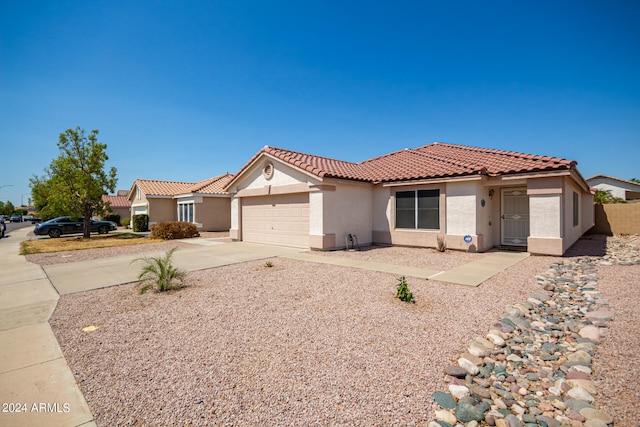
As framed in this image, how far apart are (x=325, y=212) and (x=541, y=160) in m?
8.78

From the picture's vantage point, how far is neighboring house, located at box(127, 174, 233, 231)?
25.3 meters

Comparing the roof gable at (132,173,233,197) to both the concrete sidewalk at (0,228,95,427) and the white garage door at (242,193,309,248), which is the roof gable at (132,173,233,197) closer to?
the white garage door at (242,193,309,248)

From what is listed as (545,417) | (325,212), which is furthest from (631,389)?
(325,212)

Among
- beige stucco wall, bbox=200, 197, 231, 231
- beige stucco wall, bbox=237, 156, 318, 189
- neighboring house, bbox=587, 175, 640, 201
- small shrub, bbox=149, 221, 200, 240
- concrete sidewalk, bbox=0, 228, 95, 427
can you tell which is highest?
neighboring house, bbox=587, 175, 640, 201

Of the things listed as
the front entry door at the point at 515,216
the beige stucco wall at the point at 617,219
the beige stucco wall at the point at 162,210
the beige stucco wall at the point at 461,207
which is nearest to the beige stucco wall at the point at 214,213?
the beige stucco wall at the point at 162,210

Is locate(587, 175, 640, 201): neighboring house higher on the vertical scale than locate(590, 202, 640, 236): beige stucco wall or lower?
higher

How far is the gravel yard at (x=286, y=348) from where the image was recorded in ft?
10.1

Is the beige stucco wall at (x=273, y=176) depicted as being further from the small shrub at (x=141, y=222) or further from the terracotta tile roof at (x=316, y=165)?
the small shrub at (x=141, y=222)

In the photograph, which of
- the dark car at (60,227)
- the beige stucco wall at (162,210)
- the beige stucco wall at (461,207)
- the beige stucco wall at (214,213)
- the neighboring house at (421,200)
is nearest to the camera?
the neighboring house at (421,200)

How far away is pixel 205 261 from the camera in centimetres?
1106

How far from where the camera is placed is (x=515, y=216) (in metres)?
13.4

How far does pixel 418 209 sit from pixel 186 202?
2037 centimetres

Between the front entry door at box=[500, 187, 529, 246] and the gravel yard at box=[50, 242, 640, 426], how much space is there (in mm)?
5613

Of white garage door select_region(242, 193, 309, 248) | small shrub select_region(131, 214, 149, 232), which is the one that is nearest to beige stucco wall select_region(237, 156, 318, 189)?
white garage door select_region(242, 193, 309, 248)
